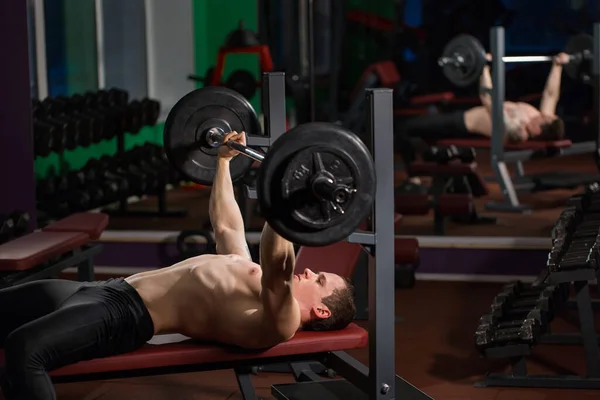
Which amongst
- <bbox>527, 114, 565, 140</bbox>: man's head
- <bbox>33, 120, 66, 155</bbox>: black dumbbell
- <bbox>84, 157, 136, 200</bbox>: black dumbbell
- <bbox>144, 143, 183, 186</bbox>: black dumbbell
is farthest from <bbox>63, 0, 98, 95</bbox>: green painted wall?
<bbox>527, 114, 565, 140</bbox>: man's head

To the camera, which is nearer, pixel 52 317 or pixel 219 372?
pixel 52 317

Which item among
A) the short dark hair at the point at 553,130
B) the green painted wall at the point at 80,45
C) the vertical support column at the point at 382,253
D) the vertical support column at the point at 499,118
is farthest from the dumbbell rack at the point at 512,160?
the vertical support column at the point at 382,253

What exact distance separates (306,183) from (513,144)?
3.60 metres

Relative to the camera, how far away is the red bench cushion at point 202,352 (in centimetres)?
288

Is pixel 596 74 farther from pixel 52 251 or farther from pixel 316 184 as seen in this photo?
pixel 316 184

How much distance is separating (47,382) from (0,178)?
2292 mm

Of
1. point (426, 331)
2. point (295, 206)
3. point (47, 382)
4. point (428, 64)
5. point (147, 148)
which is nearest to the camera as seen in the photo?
point (295, 206)

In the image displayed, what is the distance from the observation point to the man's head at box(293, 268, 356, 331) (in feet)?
9.92

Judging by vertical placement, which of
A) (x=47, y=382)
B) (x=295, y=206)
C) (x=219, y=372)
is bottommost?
(x=219, y=372)

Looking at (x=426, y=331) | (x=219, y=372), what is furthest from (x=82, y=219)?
(x=426, y=331)

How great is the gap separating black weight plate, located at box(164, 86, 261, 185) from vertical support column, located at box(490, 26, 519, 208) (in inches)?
91.3

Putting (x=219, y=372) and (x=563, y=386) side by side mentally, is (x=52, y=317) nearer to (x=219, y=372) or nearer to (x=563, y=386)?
(x=219, y=372)

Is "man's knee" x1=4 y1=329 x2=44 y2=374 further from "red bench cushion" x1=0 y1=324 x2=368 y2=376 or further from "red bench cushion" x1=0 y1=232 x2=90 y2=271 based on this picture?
"red bench cushion" x1=0 y1=232 x2=90 y2=271

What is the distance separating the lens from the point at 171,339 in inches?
121
